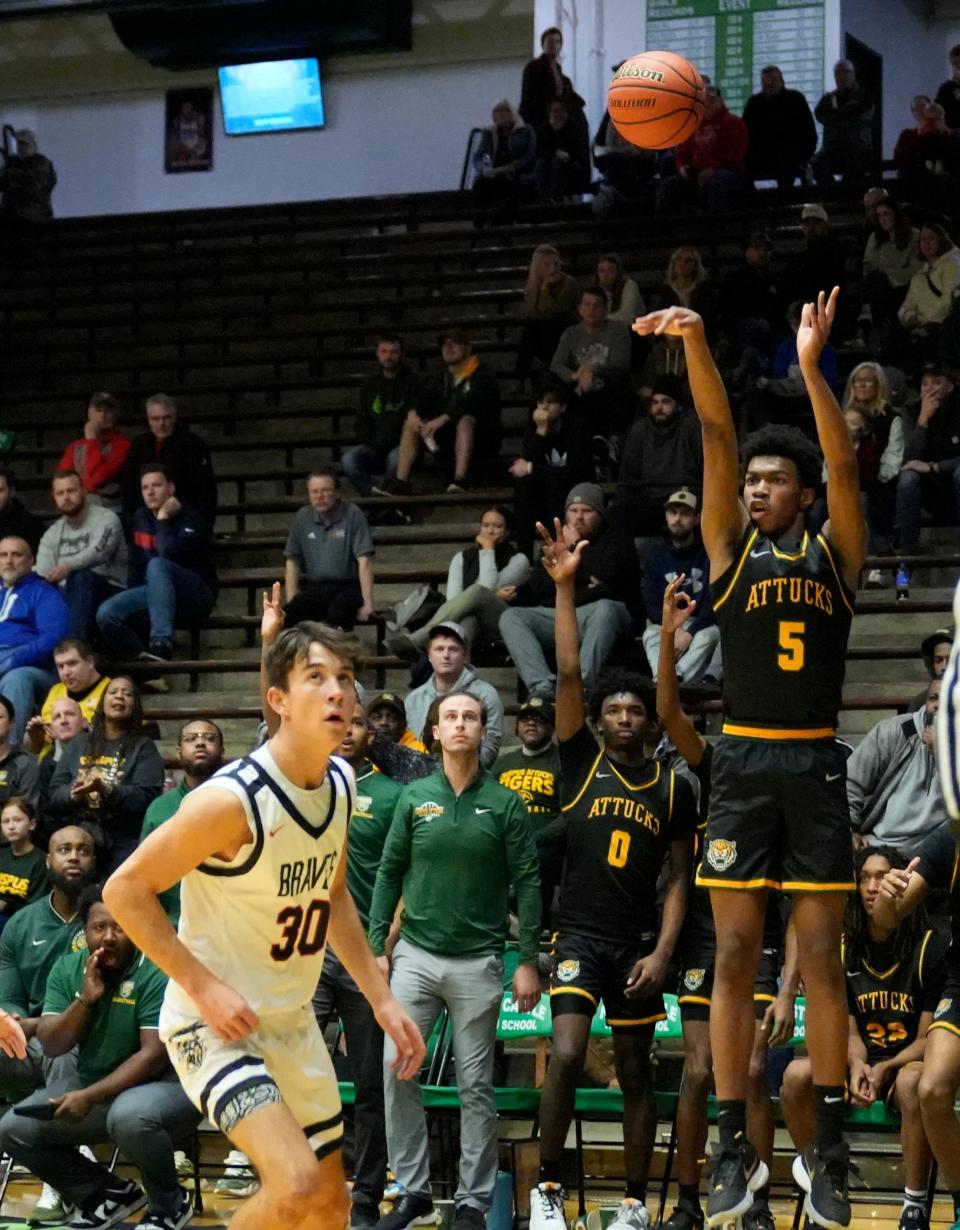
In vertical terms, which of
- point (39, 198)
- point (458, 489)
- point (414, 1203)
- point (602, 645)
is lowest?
point (414, 1203)

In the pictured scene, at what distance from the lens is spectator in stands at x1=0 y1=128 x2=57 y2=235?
1775cm

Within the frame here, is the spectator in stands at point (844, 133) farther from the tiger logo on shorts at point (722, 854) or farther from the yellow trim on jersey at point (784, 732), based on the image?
the tiger logo on shorts at point (722, 854)

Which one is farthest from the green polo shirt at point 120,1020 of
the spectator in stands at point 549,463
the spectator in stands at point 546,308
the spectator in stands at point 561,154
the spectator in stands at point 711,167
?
the spectator in stands at point 561,154

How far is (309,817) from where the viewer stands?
4.71 meters

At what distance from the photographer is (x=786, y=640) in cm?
559

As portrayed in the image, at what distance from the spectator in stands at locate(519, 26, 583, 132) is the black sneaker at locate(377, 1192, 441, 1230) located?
35.8ft

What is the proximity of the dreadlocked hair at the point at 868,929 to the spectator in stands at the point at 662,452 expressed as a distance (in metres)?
3.76

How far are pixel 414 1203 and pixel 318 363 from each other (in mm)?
8795

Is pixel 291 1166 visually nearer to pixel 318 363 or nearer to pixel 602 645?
pixel 602 645

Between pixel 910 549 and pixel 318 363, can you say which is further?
pixel 318 363

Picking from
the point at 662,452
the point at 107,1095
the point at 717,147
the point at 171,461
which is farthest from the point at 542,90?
the point at 107,1095

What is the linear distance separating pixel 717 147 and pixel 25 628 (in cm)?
735

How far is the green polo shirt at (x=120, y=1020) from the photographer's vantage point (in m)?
7.60

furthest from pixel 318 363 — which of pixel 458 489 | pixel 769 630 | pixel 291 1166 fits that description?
pixel 291 1166
